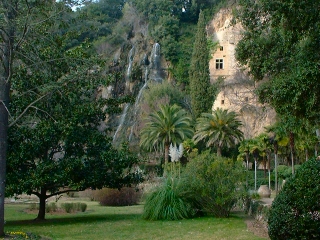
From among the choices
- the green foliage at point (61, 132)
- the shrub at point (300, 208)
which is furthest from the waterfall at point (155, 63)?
the shrub at point (300, 208)

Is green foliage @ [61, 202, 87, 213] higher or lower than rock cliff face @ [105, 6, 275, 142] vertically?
lower

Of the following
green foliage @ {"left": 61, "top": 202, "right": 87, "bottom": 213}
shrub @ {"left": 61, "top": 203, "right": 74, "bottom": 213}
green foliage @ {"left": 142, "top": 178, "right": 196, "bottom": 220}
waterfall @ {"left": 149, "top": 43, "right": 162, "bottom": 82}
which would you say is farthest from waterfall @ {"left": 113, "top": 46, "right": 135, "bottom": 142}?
green foliage @ {"left": 142, "top": 178, "right": 196, "bottom": 220}

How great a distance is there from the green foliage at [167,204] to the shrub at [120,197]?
10.0 m

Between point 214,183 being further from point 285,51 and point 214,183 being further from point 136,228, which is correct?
point 285,51

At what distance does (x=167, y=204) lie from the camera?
20672 mm

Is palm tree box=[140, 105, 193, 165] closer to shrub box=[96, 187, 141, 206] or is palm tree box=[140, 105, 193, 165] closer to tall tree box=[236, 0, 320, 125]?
shrub box=[96, 187, 141, 206]

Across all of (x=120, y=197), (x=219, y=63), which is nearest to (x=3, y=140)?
(x=120, y=197)

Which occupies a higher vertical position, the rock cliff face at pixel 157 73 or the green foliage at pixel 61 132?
the rock cliff face at pixel 157 73

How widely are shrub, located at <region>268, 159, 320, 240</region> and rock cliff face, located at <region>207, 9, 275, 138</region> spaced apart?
149ft

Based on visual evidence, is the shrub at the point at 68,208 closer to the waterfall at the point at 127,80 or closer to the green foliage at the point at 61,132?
the green foliage at the point at 61,132

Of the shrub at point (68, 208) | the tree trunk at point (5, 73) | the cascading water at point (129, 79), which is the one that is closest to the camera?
the tree trunk at point (5, 73)

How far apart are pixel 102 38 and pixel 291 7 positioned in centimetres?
6386

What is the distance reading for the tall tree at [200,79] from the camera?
5884 cm

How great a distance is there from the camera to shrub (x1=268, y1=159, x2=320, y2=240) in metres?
10.0
